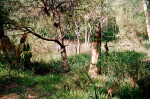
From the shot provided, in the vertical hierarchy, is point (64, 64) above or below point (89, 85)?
above

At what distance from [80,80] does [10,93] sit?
2307mm

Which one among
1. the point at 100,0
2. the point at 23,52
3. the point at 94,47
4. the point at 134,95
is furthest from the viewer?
the point at 23,52

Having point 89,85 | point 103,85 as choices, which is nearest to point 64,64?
point 89,85

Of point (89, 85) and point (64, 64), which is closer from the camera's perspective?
point (89, 85)

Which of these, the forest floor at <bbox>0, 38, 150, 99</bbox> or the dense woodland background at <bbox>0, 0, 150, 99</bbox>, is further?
the dense woodland background at <bbox>0, 0, 150, 99</bbox>

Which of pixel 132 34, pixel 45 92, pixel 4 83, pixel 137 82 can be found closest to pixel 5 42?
pixel 4 83

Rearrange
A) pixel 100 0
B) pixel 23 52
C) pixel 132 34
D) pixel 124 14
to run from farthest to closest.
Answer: pixel 124 14, pixel 132 34, pixel 23 52, pixel 100 0

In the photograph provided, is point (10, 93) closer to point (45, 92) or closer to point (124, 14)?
point (45, 92)

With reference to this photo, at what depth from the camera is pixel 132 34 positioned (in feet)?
58.8

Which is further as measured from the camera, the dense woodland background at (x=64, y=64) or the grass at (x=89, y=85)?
the dense woodland background at (x=64, y=64)

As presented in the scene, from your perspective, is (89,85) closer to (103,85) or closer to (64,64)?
(103,85)

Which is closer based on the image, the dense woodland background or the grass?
the grass

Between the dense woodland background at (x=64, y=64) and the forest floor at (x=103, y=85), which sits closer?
the forest floor at (x=103, y=85)

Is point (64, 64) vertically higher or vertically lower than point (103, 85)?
higher
